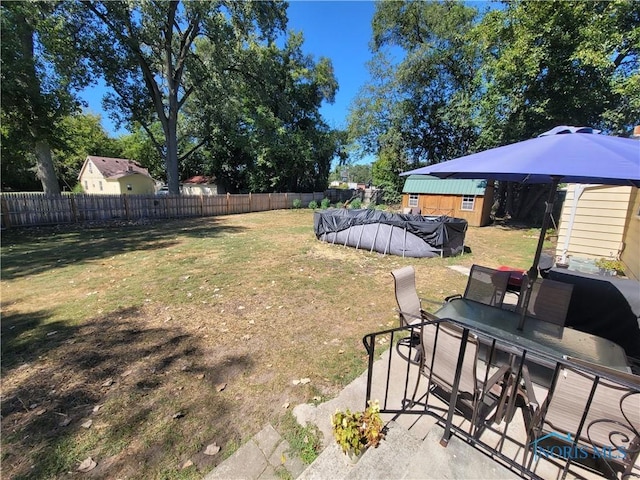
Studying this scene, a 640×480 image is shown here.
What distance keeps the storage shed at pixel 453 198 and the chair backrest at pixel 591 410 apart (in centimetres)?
1425

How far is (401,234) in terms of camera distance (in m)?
8.23

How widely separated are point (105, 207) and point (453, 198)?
18097 millimetres

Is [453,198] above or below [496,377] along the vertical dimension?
above

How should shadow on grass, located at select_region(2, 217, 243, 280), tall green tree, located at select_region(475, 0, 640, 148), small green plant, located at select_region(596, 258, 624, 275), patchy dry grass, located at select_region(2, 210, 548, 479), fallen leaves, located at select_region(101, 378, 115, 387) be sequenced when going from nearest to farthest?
patchy dry grass, located at select_region(2, 210, 548, 479) < fallen leaves, located at select_region(101, 378, 115, 387) < small green plant, located at select_region(596, 258, 624, 275) < shadow on grass, located at select_region(2, 217, 243, 280) < tall green tree, located at select_region(475, 0, 640, 148)

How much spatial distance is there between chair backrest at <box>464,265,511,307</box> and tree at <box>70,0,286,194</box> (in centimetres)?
1695

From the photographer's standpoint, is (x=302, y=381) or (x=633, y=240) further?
(x=633, y=240)

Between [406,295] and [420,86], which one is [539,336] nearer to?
[406,295]

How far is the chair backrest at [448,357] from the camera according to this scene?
6.51 ft

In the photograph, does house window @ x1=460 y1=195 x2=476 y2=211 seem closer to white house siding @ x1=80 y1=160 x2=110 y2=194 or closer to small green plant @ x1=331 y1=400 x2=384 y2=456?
small green plant @ x1=331 y1=400 x2=384 y2=456

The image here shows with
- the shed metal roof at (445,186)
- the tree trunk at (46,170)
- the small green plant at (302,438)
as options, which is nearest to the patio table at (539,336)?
the small green plant at (302,438)

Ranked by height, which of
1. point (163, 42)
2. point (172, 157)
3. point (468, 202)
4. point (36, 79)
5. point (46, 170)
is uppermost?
point (163, 42)

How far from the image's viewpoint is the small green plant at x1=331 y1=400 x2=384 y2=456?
1.76 m

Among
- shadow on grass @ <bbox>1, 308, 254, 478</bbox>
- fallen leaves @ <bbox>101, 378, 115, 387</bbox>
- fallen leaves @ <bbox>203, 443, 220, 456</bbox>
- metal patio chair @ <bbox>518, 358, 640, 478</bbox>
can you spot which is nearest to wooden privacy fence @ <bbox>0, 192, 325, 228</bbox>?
shadow on grass @ <bbox>1, 308, 254, 478</bbox>

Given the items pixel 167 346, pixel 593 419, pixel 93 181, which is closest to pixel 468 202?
pixel 593 419
